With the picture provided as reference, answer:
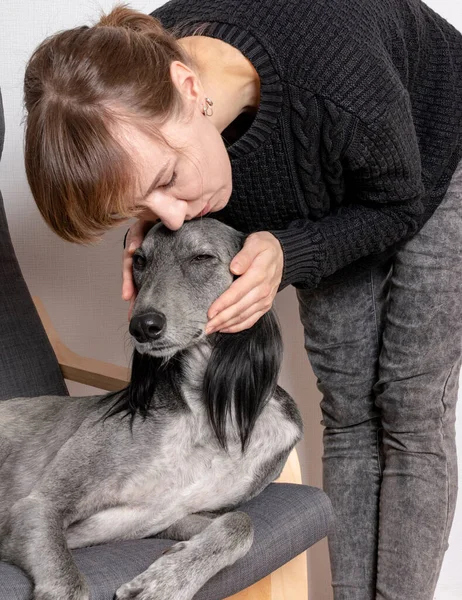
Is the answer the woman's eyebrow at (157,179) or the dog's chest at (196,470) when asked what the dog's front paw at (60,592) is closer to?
the dog's chest at (196,470)

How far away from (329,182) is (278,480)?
0.79 m

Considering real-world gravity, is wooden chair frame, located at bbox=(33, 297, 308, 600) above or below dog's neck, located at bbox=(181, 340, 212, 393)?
below

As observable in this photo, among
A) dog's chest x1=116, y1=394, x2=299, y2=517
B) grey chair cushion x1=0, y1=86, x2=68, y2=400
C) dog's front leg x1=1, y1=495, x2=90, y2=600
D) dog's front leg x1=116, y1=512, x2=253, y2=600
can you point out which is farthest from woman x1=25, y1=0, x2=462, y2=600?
grey chair cushion x1=0, y1=86, x2=68, y2=400

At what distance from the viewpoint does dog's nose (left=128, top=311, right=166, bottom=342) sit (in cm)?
172

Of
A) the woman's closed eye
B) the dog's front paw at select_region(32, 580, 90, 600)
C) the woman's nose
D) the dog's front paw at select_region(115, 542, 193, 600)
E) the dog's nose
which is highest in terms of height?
the woman's closed eye

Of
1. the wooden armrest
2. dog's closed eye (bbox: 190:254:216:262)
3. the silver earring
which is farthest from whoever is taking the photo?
the wooden armrest

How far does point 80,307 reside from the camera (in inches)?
129

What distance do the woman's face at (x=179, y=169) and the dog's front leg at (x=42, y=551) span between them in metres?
0.66

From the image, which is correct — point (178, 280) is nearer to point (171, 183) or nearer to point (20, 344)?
point (171, 183)

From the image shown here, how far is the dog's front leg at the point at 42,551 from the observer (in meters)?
1.58

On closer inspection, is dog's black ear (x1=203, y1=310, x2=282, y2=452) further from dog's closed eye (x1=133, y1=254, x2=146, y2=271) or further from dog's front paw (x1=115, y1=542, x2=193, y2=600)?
dog's front paw (x1=115, y1=542, x2=193, y2=600)

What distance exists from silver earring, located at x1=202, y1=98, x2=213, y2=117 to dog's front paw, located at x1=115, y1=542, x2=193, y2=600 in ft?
3.02

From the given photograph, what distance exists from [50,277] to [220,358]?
59.6 inches

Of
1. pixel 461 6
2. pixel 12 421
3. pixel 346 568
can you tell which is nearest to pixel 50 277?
pixel 12 421
